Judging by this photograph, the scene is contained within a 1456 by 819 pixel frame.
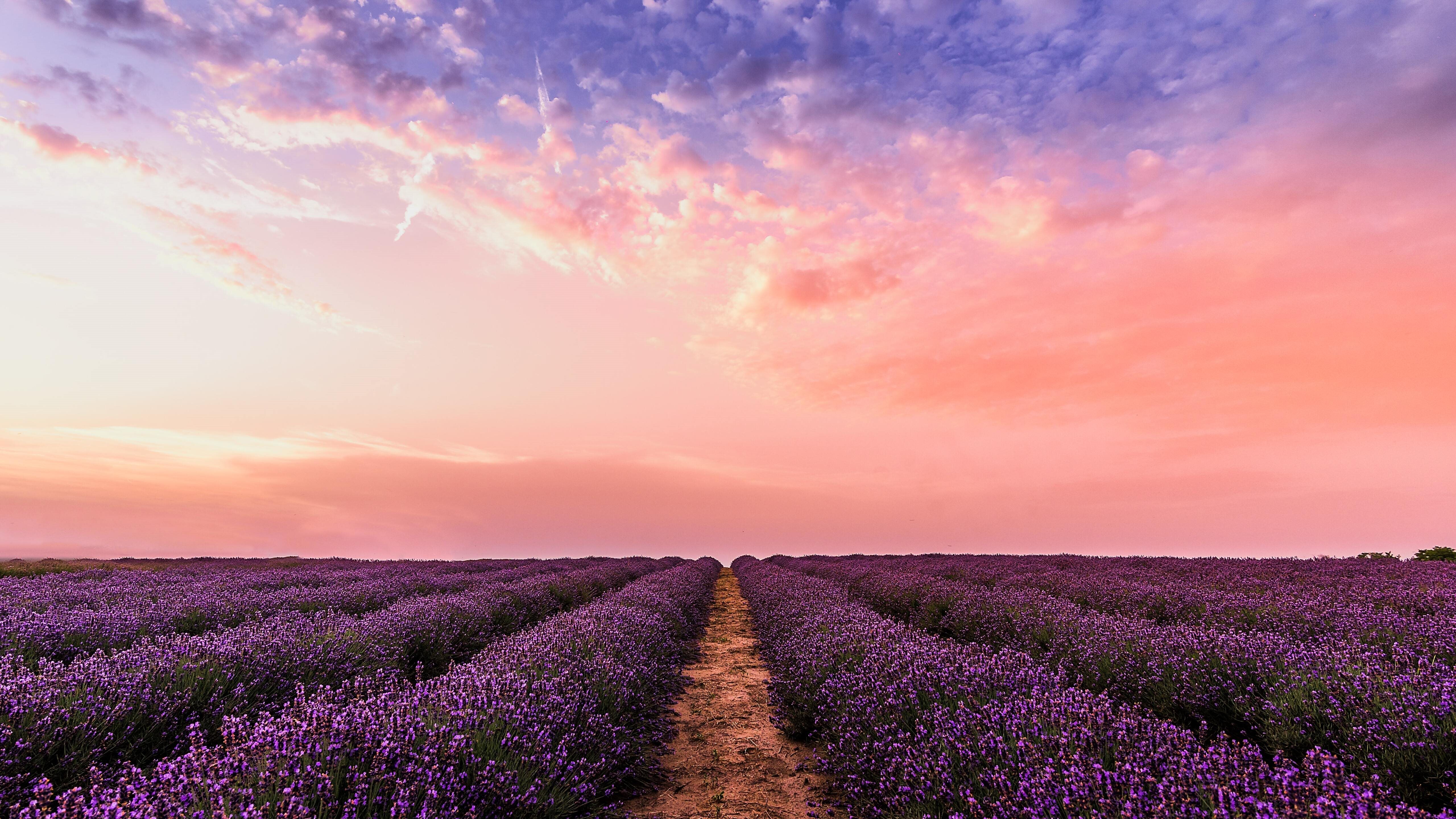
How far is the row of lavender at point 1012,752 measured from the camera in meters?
2.48

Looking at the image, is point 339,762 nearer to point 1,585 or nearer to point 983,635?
point 983,635

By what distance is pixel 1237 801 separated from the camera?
2385 mm

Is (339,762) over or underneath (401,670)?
over

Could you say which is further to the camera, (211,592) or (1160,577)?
(1160,577)

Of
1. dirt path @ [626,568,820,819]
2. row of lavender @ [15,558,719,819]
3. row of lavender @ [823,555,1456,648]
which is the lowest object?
dirt path @ [626,568,820,819]

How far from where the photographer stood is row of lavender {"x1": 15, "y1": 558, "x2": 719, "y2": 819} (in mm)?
2428

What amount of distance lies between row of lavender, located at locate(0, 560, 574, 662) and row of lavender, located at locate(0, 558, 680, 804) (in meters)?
0.72

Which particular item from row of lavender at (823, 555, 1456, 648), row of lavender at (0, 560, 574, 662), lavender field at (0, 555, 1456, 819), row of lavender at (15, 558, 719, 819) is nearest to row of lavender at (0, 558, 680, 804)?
lavender field at (0, 555, 1456, 819)

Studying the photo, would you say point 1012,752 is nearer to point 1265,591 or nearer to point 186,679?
point 186,679

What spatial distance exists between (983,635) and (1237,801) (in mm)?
6293

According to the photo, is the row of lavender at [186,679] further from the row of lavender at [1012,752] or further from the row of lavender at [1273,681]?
the row of lavender at [1273,681]

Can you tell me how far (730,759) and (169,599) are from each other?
32.2ft

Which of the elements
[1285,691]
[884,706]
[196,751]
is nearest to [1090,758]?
[884,706]

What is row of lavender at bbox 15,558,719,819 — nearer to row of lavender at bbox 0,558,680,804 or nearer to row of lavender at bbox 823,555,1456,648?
row of lavender at bbox 0,558,680,804
